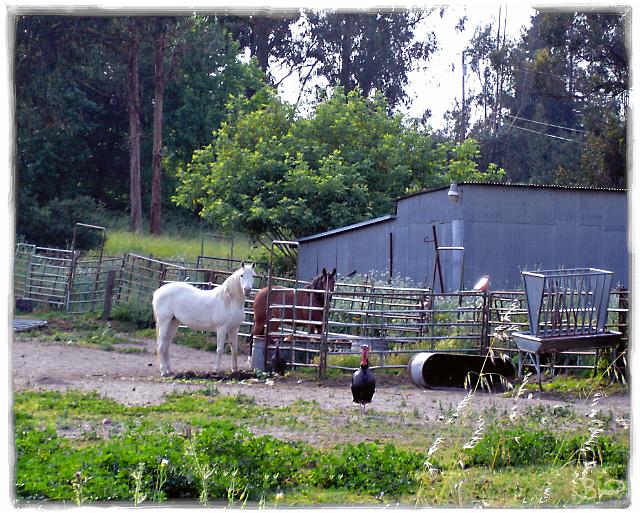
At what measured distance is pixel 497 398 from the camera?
10.1m

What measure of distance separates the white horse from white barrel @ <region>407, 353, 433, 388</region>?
8.90 feet

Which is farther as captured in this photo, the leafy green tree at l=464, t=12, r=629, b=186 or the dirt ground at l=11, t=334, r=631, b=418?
the leafy green tree at l=464, t=12, r=629, b=186

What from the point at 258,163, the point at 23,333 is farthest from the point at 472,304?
the point at 258,163

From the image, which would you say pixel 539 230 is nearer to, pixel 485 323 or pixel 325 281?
pixel 485 323

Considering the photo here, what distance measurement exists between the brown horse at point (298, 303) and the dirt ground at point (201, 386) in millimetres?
1093

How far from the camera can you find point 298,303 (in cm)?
1367

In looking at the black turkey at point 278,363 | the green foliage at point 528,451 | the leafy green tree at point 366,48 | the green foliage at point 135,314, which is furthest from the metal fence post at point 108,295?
the leafy green tree at point 366,48

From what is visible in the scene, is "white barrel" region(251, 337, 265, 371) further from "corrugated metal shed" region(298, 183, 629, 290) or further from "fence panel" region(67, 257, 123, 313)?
"fence panel" region(67, 257, 123, 313)

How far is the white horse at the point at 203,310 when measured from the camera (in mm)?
12609

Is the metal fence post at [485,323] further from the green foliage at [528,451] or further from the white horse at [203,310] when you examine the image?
the green foliage at [528,451]

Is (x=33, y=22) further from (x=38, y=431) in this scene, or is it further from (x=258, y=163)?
(x=38, y=431)

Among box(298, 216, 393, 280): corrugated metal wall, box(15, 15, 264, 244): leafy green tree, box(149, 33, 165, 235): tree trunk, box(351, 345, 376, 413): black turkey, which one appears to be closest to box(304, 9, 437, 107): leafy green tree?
box(15, 15, 264, 244): leafy green tree

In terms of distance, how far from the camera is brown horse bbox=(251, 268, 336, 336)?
12969 millimetres

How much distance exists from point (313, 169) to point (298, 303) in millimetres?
12903
